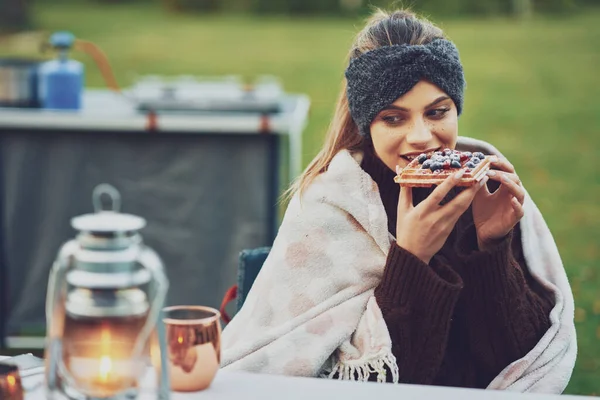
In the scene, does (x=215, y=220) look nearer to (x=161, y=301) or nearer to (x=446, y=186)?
(x=446, y=186)

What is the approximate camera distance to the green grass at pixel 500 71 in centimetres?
748

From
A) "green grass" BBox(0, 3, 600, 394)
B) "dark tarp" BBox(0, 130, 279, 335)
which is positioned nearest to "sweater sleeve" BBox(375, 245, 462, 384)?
"dark tarp" BBox(0, 130, 279, 335)

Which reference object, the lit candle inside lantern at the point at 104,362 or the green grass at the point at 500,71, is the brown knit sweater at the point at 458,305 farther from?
the green grass at the point at 500,71

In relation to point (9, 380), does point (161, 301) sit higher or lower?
higher

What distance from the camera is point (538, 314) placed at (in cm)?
226

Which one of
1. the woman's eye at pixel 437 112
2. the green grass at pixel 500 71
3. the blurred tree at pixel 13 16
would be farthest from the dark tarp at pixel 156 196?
the blurred tree at pixel 13 16

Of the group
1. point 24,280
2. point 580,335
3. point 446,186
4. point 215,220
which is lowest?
point 580,335

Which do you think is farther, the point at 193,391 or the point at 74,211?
the point at 74,211

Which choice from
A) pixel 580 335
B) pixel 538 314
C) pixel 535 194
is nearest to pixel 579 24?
pixel 535 194

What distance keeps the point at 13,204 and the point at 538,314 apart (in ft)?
9.90

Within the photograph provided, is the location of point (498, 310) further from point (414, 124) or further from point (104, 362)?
point (104, 362)

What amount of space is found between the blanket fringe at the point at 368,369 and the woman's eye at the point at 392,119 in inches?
21.4

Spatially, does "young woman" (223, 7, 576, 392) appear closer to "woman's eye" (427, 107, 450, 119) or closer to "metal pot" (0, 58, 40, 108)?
"woman's eye" (427, 107, 450, 119)

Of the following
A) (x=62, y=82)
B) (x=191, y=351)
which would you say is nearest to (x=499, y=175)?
(x=191, y=351)
